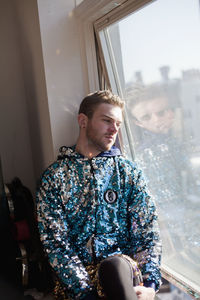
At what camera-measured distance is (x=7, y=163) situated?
2.43 meters

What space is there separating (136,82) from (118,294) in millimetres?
1164

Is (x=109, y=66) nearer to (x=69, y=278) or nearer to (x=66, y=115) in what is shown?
(x=66, y=115)

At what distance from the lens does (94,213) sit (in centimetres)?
151

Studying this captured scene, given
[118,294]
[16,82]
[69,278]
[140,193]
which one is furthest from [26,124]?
[118,294]

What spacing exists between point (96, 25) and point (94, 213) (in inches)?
49.2

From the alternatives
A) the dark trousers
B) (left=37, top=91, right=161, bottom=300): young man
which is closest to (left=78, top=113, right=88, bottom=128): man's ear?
(left=37, top=91, right=161, bottom=300): young man

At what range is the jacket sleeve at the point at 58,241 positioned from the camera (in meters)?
1.34

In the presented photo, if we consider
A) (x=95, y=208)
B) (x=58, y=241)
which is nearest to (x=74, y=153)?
(x=95, y=208)

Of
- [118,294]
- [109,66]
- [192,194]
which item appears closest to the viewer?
[118,294]

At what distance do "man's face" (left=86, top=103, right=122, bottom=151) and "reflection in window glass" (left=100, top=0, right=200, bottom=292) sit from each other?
0.26m

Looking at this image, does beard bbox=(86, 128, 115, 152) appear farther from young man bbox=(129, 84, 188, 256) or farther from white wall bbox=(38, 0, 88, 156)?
white wall bbox=(38, 0, 88, 156)

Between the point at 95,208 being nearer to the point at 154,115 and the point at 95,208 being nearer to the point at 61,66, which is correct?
the point at 154,115

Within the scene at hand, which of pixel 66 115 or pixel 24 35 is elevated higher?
pixel 24 35

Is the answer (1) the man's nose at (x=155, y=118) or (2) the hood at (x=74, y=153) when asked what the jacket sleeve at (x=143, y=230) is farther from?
(1) the man's nose at (x=155, y=118)
